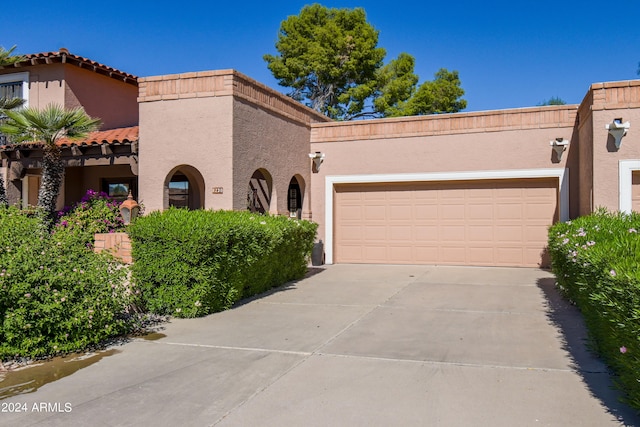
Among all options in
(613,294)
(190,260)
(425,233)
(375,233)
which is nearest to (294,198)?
(375,233)

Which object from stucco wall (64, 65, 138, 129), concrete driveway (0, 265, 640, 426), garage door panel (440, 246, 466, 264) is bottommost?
concrete driveway (0, 265, 640, 426)

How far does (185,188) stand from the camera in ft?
49.1

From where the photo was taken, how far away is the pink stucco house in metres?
11.1

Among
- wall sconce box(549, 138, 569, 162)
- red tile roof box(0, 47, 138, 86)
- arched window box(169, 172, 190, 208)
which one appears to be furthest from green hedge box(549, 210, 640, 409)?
red tile roof box(0, 47, 138, 86)

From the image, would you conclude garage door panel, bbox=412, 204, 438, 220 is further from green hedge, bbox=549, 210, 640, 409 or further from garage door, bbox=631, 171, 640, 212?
green hedge, bbox=549, 210, 640, 409

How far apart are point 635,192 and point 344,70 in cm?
1737

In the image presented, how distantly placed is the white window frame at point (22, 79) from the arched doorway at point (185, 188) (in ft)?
15.1

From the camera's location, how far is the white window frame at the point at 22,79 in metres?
15.3

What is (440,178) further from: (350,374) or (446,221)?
(350,374)

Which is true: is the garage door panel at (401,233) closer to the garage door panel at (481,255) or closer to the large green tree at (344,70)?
the garage door panel at (481,255)

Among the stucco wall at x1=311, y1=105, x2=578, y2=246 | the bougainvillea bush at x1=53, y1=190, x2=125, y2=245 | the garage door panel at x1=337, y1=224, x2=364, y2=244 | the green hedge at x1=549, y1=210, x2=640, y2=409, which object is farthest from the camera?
the garage door panel at x1=337, y1=224, x2=364, y2=244

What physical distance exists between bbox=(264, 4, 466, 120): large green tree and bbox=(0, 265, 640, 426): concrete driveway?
63.1 ft

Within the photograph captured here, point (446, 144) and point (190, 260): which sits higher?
point (446, 144)

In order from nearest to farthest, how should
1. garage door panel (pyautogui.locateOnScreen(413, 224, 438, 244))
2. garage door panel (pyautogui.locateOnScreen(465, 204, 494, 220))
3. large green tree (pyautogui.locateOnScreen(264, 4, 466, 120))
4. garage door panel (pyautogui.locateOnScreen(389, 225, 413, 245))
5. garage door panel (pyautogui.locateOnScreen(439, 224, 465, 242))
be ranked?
1. garage door panel (pyautogui.locateOnScreen(465, 204, 494, 220))
2. garage door panel (pyautogui.locateOnScreen(439, 224, 465, 242))
3. garage door panel (pyautogui.locateOnScreen(413, 224, 438, 244))
4. garage door panel (pyautogui.locateOnScreen(389, 225, 413, 245))
5. large green tree (pyautogui.locateOnScreen(264, 4, 466, 120))
